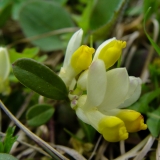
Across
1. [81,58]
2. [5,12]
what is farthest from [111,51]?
[5,12]

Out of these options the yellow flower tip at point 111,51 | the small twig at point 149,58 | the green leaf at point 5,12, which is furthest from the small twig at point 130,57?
the green leaf at point 5,12

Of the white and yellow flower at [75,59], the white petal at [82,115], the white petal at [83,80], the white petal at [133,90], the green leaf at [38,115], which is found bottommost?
the green leaf at [38,115]

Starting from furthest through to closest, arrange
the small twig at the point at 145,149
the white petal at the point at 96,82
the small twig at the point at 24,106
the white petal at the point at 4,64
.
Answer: the small twig at the point at 24,106 < the white petal at the point at 4,64 < the small twig at the point at 145,149 < the white petal at the point at 96,82

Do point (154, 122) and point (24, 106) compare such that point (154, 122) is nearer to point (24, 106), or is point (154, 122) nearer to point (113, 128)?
point (113, 128)

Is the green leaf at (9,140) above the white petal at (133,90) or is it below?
below

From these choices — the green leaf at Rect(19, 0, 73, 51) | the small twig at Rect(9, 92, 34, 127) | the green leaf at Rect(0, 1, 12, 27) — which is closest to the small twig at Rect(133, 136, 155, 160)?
the small twig at Rect(9, 92, 34, 127)

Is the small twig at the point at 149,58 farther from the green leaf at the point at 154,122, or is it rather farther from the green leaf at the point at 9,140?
the green leaf at the point at 9,140

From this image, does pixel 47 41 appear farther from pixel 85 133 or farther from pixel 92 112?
pixel 92 112

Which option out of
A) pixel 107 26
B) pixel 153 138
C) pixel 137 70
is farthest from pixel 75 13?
pixel 153 138
